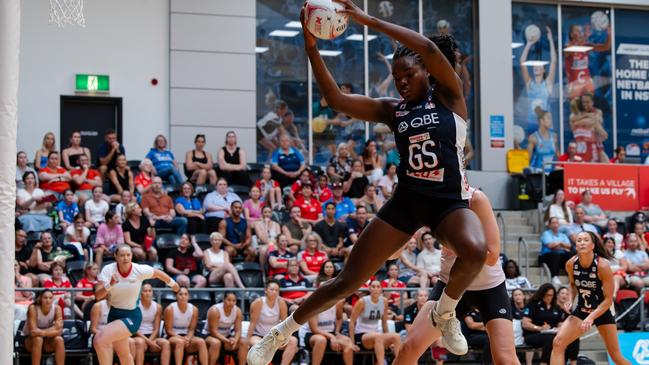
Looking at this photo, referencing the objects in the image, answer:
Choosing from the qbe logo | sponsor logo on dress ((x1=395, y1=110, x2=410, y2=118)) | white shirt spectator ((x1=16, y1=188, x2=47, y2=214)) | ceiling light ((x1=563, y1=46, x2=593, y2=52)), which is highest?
ceiling light ((x1=563, y1=46, x2=593, y2=52))

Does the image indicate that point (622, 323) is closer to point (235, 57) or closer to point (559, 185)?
point (559, 185)

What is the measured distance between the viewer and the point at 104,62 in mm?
21438

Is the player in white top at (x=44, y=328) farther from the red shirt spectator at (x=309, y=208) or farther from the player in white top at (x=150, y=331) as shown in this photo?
the red shirt spectator at (x=309, y=208)

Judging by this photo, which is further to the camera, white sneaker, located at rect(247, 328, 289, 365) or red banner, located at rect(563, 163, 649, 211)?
red banner, located at rect(563, 163, 649, 211)

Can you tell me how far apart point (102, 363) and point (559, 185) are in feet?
41.0

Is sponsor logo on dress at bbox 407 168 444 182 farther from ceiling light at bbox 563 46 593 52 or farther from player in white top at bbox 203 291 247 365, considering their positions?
ceiling light at bbox 563 46 593 52

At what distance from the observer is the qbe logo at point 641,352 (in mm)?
16547

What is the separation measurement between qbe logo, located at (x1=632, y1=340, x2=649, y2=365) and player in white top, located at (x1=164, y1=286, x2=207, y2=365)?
715 centimetres

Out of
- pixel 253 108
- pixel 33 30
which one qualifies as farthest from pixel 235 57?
pixel 33 30

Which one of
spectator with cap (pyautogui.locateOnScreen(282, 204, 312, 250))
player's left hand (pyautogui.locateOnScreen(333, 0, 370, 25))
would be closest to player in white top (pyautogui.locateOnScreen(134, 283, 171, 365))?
spectator with cap (pyautogui.locateOnScreen(282, 204, 312, 250))

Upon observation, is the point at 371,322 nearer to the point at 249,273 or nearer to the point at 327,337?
the point at 327,337

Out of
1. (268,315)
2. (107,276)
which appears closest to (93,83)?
(268,315)

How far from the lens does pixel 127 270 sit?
12836mm

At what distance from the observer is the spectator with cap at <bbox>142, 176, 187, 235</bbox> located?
17875 millimetres
